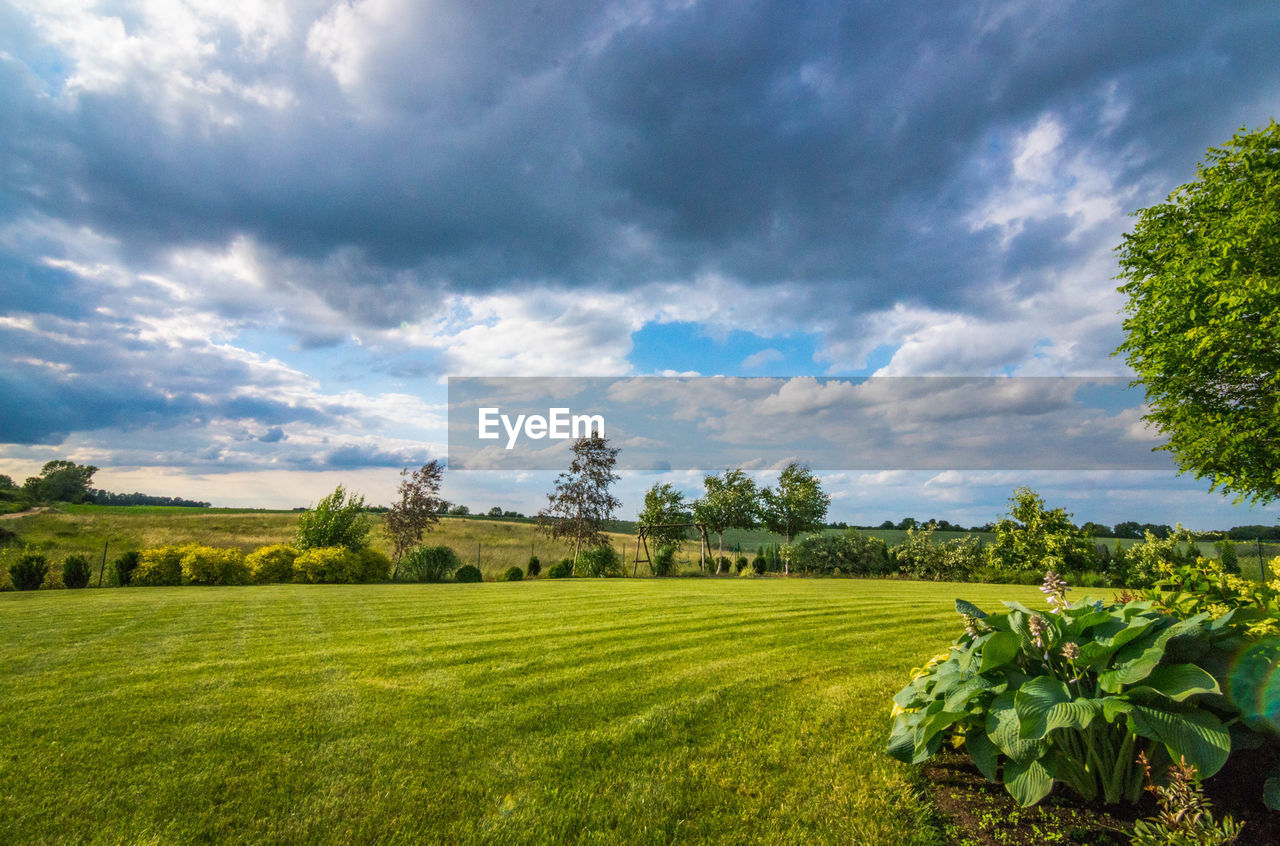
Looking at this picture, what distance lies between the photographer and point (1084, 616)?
111 inches

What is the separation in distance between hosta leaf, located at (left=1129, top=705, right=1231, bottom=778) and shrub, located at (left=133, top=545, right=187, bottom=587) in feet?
77.3

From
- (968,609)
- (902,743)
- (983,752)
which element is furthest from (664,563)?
(983,752)

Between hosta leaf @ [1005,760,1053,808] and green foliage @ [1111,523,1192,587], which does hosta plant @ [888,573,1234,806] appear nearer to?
hosta leaf @ [1005,760,1053,808]

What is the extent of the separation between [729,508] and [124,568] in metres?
27.7

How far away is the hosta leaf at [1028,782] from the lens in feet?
7.75

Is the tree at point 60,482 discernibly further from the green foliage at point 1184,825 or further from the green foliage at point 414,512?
the green foliage at point 1184,825

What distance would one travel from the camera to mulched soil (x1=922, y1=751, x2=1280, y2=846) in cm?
237

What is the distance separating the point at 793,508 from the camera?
1332 inches

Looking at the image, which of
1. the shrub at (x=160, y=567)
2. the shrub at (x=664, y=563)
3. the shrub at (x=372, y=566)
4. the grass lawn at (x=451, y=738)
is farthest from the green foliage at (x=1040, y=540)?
the shrub at (x=160, y=567)

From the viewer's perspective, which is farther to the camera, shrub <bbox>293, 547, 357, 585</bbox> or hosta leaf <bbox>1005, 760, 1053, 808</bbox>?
shrub <bbox>293, 547, 357, 585</bbox>

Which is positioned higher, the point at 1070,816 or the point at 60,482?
the point at 60,482

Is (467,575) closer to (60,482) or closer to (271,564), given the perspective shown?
(271,564)

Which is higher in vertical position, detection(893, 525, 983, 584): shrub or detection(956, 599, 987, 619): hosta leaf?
detection(956, 599, 987, 619): hosta leaf

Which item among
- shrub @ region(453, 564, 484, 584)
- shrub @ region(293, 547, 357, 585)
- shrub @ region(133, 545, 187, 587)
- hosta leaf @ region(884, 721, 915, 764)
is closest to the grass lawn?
hosta leaf @ region(884, 721, 915, 764)
